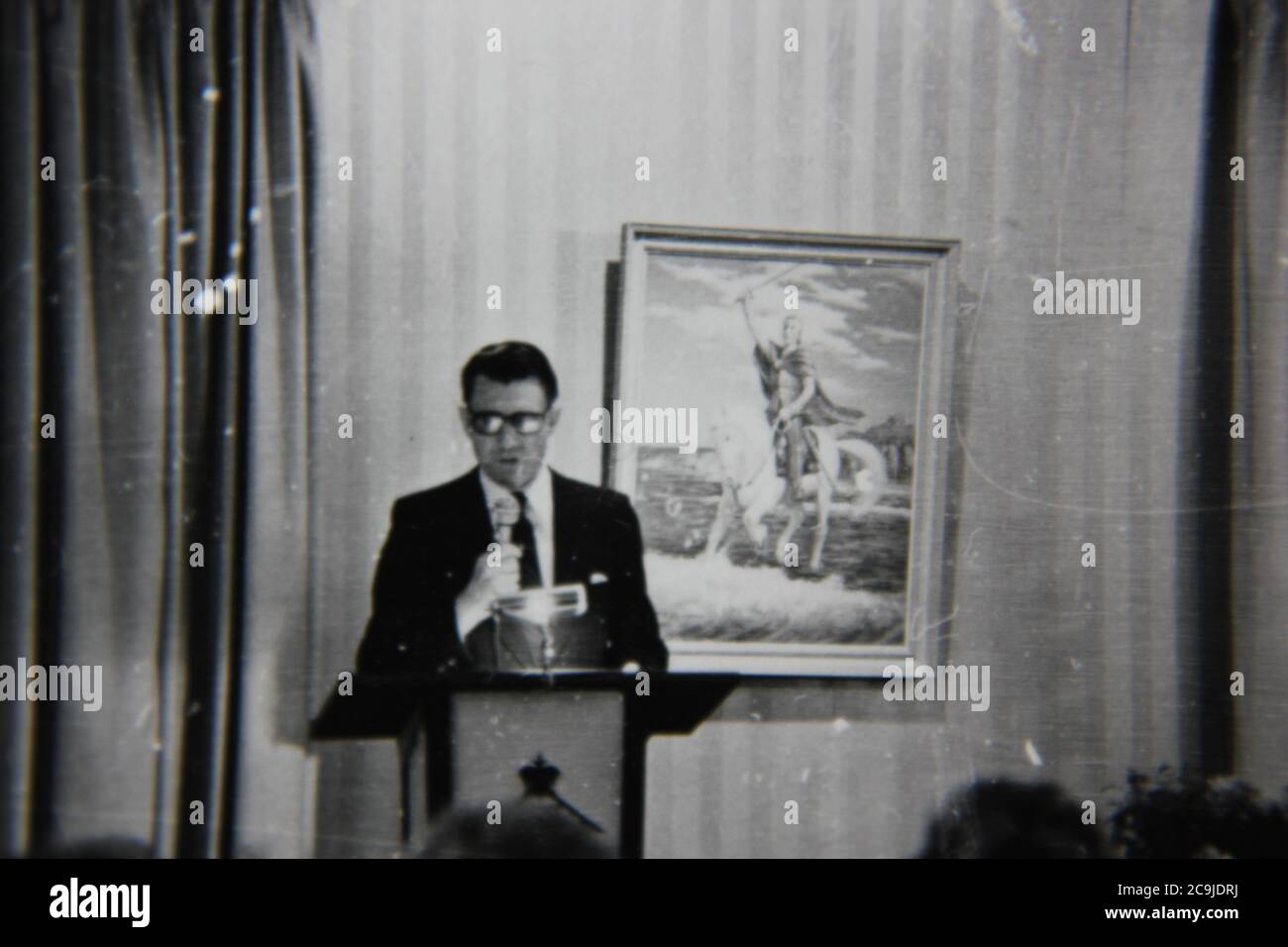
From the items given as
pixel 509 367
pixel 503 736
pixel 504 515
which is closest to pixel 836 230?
pixel 509 367

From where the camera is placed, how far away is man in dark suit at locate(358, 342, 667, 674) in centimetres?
135

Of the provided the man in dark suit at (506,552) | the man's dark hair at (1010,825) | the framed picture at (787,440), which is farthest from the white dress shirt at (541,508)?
the man's dark hair at (1010,825)

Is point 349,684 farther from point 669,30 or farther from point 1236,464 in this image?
point 1236,464

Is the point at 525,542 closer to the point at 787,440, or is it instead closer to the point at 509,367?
the point at 509,367

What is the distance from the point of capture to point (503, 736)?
4.40 ft

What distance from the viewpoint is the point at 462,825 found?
1.34 meters

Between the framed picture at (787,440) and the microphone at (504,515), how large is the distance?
16 cm

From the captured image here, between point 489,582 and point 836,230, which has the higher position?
point 836,230

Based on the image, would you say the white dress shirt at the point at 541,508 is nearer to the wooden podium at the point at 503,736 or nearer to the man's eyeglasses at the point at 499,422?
the man's eyeglasses at the point at 499,422

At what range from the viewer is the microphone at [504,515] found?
1359 millimetres

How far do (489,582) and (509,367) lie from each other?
33 cm

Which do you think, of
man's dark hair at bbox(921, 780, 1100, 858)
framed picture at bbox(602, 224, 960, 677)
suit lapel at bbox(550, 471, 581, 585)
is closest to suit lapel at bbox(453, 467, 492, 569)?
suit lapel at bbox(550, 471, 581, 585)
